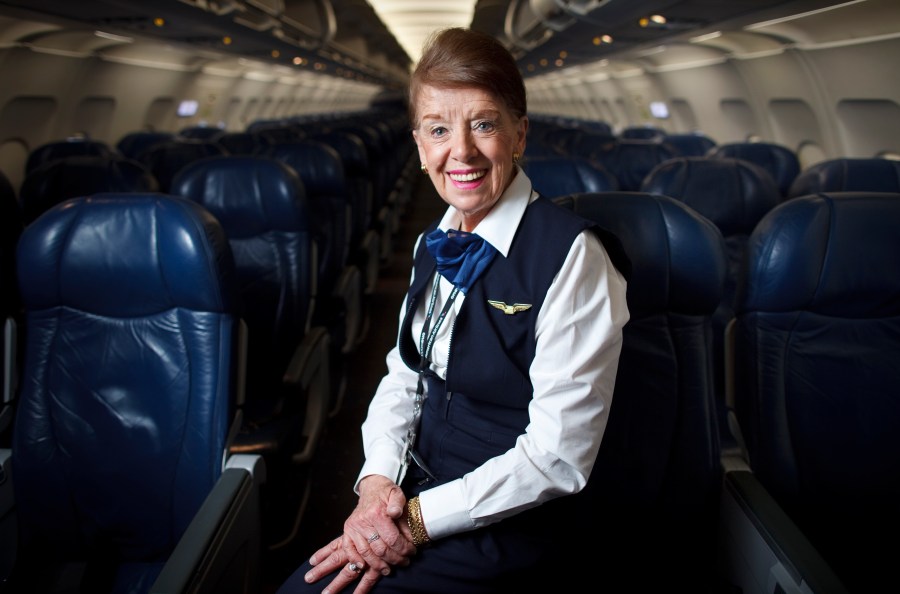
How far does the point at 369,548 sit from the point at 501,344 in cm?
52

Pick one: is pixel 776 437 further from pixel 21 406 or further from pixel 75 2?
pixel 75 2

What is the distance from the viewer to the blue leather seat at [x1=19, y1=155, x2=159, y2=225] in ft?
10.9

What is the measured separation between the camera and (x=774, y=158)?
4973 millimetres

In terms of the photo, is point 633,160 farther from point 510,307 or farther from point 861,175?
point 510,307

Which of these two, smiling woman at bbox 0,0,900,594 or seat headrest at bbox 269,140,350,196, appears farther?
seat headrest at bbox 269,140,350,196

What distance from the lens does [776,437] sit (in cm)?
160

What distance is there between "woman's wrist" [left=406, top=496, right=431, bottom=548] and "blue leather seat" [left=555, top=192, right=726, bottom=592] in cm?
50

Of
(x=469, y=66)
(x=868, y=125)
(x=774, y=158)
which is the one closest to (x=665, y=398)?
(x=469, y=66)

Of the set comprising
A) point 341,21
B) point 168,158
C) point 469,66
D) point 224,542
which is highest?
point 341,21

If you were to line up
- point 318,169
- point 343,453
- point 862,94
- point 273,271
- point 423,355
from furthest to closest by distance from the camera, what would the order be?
point 862,94
point 318,169
point 343,453
point 273,271
point 423,355

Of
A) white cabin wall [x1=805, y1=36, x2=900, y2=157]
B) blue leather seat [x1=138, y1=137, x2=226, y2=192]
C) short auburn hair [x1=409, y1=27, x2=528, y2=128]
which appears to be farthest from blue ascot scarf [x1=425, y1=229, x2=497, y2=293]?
white cabin wall [x1=805, y1=36, x2=900, y2=157]

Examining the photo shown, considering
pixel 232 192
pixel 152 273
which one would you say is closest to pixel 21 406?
pixel 152 273

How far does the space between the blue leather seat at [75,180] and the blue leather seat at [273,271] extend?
0.99 metres

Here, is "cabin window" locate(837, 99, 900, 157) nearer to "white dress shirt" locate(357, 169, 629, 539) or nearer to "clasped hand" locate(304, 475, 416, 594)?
"white dress shirt" locate(357, 169, 629, 539)
